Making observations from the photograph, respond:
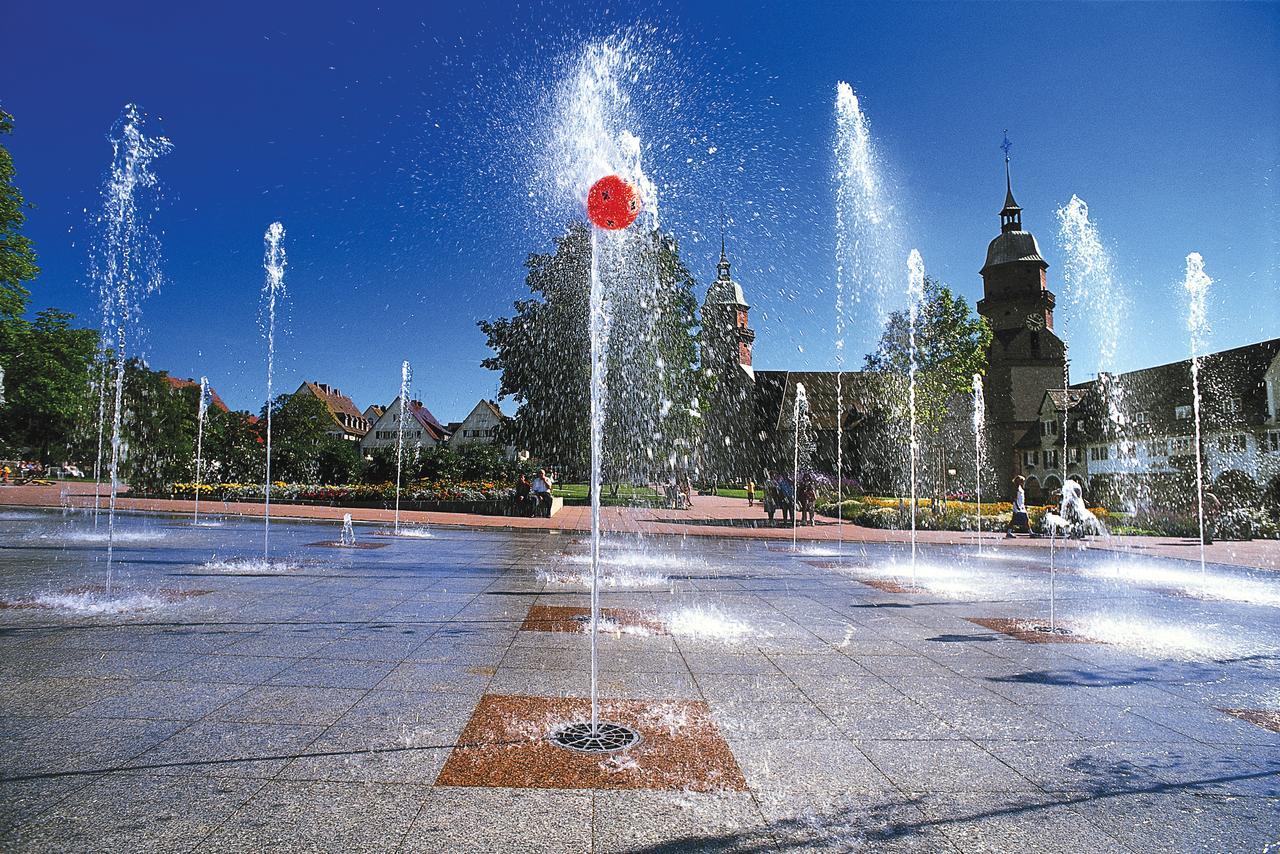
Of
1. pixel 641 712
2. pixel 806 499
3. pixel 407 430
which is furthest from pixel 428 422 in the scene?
pixel 641 712

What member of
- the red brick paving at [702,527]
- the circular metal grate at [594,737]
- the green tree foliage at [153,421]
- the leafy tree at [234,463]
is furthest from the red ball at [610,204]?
the green tree foliage at [153,421]

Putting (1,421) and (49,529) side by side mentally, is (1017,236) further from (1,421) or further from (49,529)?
(1,421)

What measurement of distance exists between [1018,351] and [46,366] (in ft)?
222

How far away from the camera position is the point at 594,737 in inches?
162

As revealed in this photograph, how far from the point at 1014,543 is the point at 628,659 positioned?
19013 mm

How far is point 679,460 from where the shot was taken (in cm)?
3684

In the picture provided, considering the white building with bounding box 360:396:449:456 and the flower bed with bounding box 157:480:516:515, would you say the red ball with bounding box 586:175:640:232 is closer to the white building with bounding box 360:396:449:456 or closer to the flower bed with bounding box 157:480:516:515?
the flower bed with bounding box 157:480:516:515

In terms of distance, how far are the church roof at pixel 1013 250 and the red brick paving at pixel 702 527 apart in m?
45.2

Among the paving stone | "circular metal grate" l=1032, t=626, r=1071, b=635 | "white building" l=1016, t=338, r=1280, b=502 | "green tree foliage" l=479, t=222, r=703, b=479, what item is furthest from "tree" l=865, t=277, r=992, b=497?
the paving stone

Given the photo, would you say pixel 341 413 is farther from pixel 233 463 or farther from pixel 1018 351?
pixel 1018 351

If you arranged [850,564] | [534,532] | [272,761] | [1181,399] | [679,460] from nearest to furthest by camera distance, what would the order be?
1. [272,761]
2. [850,564]
3. [534,532]
4. [679,460]
5. [1181,399]

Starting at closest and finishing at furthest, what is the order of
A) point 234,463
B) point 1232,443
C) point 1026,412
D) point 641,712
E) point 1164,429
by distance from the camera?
1. point 641,712
2. point 234,463
3. point 1232,443
4. point 1164,429
5. point 1026,412

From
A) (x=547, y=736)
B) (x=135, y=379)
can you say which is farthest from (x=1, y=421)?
(x=547, y=736)

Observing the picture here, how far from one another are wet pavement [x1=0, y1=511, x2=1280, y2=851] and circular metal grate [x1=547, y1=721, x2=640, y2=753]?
20 centimetres
